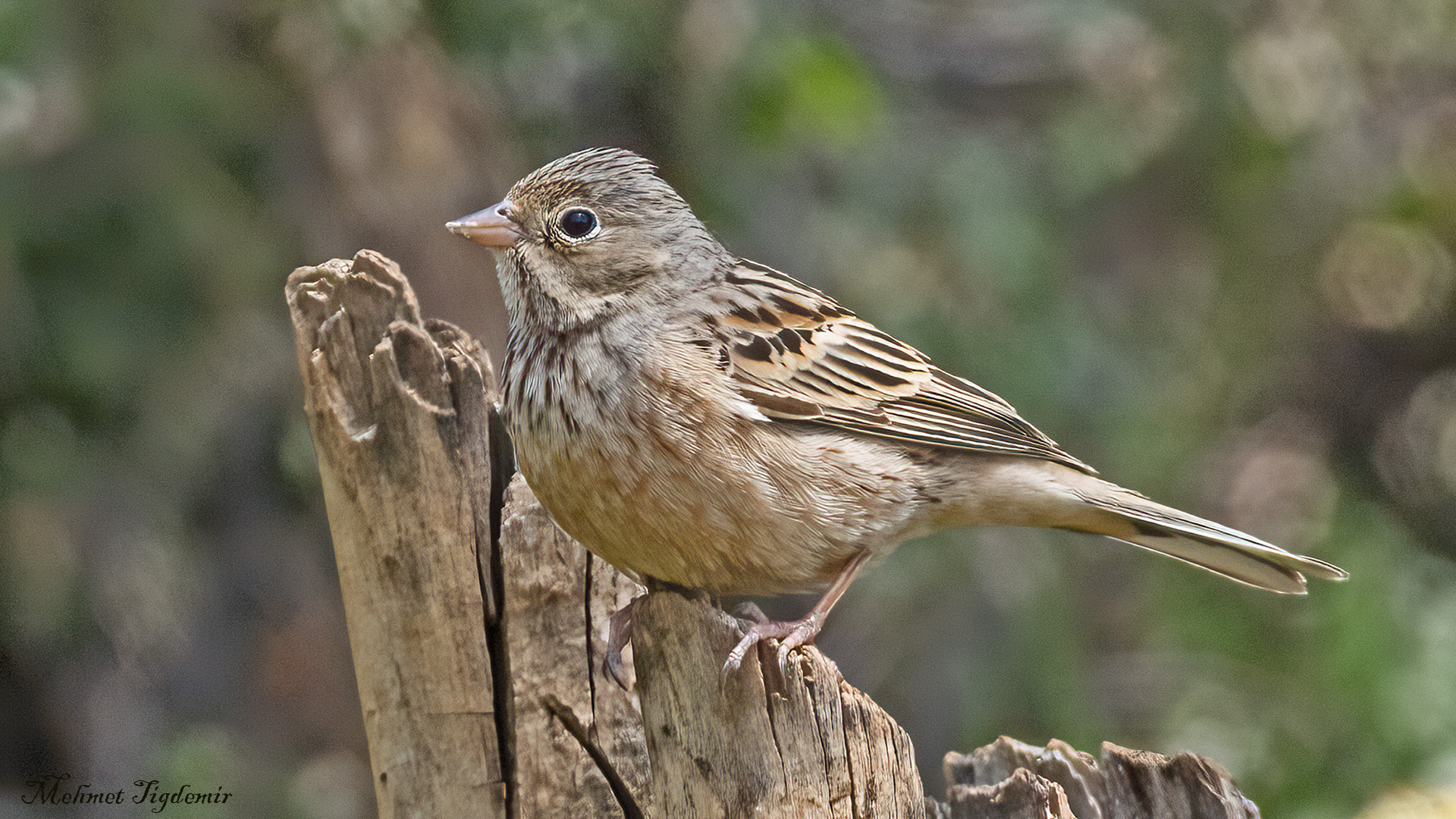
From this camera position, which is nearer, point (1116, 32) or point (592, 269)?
point (592, 269)

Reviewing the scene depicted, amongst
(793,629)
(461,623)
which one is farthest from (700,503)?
(461,623)

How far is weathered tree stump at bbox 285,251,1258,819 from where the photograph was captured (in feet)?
11.0

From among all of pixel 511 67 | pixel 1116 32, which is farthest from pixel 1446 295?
pixel 511 67

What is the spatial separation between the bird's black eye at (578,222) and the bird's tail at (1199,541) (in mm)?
1579

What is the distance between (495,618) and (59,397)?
3035mm

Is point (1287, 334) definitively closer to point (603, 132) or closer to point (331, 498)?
point (603, 132)

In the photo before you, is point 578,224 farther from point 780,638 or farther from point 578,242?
point 780,638

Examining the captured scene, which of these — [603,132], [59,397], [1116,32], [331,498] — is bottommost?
[59,397]

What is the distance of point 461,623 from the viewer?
3396mm

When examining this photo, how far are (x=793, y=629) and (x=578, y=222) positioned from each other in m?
1.23

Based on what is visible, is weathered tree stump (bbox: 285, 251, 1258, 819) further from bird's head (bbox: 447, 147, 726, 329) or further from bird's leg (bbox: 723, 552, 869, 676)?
bird's leg (bbox: 723, 552, 869, 676)

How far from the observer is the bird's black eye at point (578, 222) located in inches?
137

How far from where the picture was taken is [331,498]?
11.3 ft

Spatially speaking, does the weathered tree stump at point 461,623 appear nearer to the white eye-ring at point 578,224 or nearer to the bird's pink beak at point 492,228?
the bird's pink beak at point 492,228
